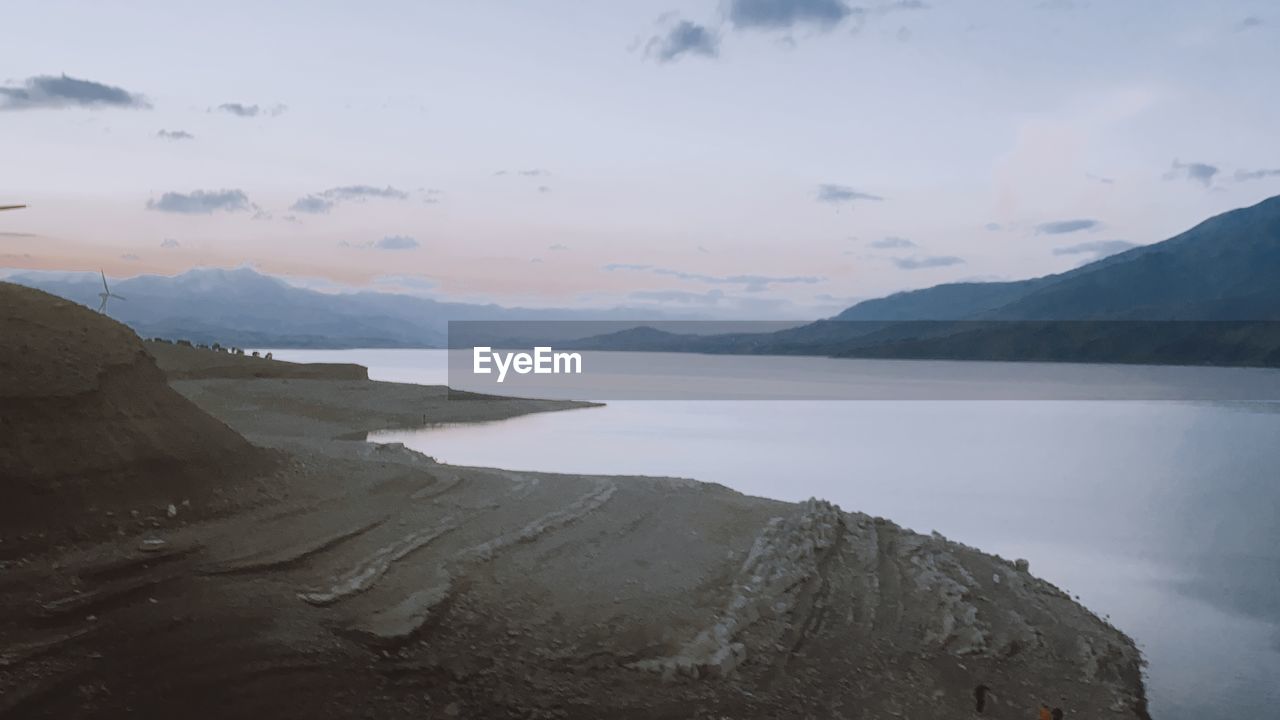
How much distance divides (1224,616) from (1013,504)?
8571 mm

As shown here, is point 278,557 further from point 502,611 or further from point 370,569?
point 502,611

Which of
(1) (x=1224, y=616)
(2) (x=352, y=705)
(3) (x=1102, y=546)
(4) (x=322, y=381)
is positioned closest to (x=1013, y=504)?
(3) (x=1102, y=546)

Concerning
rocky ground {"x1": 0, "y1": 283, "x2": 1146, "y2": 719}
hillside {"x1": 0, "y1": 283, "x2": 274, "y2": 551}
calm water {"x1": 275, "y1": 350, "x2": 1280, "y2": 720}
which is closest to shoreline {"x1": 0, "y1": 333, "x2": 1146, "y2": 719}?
rocky ground {"x1": 0, "y1": 283, "x2": 1146, "y2": 719}

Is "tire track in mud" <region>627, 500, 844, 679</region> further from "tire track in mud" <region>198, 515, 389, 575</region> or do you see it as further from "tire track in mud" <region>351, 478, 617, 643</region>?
"tire track in mud" <region>198, 515, 389, 575</region>

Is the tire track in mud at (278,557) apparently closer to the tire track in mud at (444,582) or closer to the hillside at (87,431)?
the tire track in mud at (444,582)

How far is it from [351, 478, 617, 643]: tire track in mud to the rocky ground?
4cm

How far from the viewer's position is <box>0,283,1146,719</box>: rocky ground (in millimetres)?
6504

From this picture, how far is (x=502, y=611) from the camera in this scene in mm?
8398

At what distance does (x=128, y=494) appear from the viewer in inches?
354

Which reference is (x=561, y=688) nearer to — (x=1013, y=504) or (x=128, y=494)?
(x=128, y=494)

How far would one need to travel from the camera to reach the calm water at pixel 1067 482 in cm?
1183

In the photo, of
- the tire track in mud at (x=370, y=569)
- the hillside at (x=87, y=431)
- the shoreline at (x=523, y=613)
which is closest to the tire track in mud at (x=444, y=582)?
the shoreline at (x=523, y=613)

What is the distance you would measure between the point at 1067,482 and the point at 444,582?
2131 cm

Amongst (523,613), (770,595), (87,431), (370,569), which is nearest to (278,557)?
(370,569)
